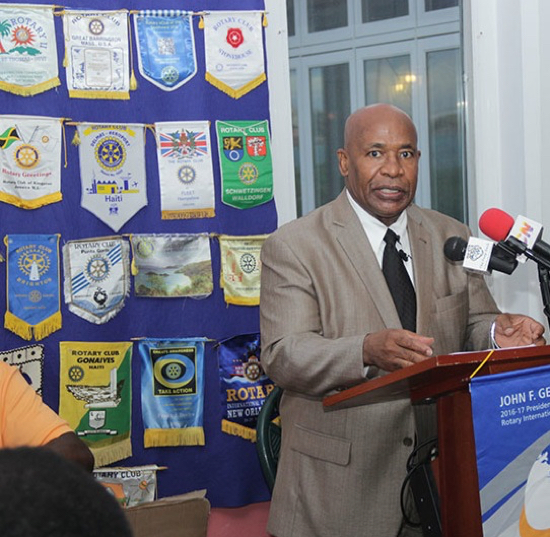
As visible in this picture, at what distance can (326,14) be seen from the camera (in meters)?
3.96

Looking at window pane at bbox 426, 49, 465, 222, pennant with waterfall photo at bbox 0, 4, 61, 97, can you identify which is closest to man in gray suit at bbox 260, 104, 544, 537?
pennant with waterfall photo at bbox 0, 4, 61, 97

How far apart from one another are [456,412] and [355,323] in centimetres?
52

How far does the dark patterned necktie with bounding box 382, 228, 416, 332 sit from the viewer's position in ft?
6.83

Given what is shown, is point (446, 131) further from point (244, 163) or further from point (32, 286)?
point (32, 286)

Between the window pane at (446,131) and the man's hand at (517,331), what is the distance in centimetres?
188

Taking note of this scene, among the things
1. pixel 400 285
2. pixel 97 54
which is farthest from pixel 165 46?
pixel 400 285

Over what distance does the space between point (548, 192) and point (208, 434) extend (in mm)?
1652

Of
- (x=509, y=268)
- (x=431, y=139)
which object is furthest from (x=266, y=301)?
(x=431, y=139)

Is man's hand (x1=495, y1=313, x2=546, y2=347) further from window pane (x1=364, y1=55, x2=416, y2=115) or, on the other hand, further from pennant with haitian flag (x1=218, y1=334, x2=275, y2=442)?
window pane (x1=364, y1=55, x2=416, y2=115)

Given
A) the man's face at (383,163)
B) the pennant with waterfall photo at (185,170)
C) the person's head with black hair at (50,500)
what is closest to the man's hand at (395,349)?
the man's face at (383,163)

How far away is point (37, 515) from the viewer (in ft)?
1.75

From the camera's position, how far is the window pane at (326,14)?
3953mm

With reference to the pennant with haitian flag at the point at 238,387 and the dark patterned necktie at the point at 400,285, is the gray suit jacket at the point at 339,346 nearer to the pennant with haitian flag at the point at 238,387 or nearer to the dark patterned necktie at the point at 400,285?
the dark patterned necktie at the point at 400,285

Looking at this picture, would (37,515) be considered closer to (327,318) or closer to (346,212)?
(327,318)
